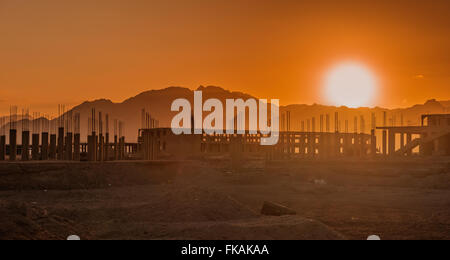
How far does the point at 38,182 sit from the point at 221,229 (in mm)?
19372

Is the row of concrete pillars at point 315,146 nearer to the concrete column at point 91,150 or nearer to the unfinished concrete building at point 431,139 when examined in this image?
the unfinished concrete building at point 431,139

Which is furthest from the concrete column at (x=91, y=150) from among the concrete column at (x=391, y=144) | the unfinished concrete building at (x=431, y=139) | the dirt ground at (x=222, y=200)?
the concrete column at (x=391, y=144)

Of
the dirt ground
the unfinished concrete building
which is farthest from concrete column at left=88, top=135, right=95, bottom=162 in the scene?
the unfinished concrete building

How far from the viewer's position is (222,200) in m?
19.9

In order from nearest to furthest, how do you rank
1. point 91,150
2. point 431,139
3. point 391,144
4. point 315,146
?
point 91,150 < point 431,139 < point 391,144 < point 315,146

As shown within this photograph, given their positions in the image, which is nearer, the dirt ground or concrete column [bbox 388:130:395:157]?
the dirt ground

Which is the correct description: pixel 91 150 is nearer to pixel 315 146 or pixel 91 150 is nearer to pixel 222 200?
pixel 222 200

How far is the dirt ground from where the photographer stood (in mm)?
14711

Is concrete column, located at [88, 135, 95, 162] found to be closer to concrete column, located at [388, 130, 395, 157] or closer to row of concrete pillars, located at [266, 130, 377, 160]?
row of concrete pillars, located at [266, 130, 377, 160]

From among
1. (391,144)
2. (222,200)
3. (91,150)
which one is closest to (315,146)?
(391,144)

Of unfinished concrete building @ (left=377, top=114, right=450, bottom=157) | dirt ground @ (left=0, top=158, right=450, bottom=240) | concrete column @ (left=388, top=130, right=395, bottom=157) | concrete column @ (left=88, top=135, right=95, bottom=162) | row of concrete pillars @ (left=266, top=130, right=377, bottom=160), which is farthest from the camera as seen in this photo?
row of concrete pillars @ (left=266, top=130, right=377, bottom=160)

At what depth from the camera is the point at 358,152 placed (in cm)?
6391

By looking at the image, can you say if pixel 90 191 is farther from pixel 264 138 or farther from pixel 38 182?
pixel 264 138

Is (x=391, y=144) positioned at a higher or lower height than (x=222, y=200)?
higher
